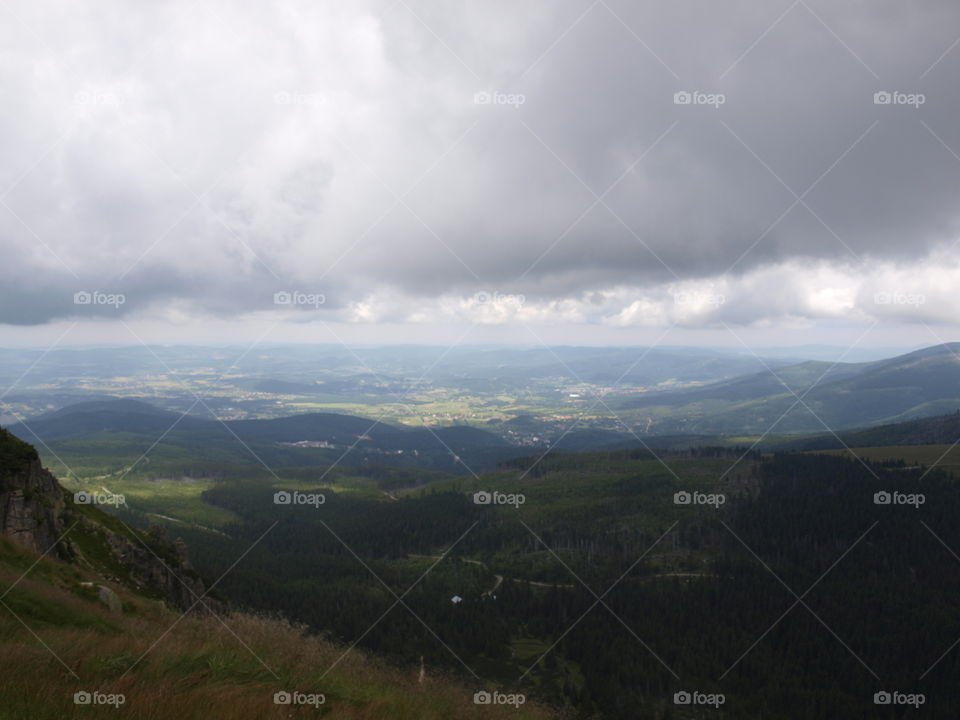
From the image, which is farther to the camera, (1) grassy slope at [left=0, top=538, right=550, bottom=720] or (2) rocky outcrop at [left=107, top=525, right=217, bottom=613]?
(2) rocky outcrop at [left=107, top=525, right=217, bottom=613]

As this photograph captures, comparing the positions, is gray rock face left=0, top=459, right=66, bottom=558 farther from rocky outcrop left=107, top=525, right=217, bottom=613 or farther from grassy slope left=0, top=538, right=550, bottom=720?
grassy slope left=0, top=538, right=550, bottom=720

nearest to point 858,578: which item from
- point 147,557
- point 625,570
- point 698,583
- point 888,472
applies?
point 698,583

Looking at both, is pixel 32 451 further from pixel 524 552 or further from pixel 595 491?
pixel 595 491
